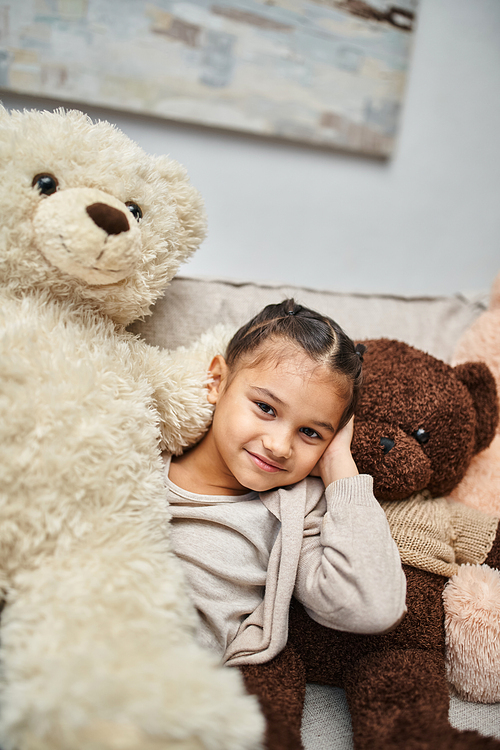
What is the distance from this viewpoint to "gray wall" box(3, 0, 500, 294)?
4.64ft

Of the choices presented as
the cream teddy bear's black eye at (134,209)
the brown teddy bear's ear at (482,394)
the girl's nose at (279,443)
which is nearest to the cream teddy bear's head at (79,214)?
the cream teddy bear's black eye at (134,209)

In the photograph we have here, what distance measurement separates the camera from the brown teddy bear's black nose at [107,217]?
628 millimetres

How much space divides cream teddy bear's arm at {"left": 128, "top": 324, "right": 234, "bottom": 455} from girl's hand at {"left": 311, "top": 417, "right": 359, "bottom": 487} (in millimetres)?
221

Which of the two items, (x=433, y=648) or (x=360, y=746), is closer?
(x=360, y=746)

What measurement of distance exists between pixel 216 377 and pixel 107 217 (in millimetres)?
377

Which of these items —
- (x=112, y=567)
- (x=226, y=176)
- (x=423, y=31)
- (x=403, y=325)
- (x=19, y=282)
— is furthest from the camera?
(x=423, y=31)

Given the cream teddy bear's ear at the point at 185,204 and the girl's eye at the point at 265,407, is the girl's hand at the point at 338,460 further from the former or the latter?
the cream teddy bear's ear at the point at 185,204

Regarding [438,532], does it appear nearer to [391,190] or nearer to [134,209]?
[134,209]

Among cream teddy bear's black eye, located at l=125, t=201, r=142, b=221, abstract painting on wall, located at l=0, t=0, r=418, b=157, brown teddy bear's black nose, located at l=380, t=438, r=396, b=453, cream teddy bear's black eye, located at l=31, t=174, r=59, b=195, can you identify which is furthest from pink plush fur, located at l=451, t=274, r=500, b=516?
cream teddy bear's black eye, located at l=31, t=174, r=59, b=195

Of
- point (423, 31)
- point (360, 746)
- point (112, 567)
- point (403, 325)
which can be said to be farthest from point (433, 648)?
point (423, 31)

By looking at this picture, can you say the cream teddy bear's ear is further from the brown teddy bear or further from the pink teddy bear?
the pink teddy bear

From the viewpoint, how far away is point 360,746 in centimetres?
68

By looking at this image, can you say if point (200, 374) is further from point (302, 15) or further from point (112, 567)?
point (302, 15)

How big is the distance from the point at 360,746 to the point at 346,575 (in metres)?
0.23
